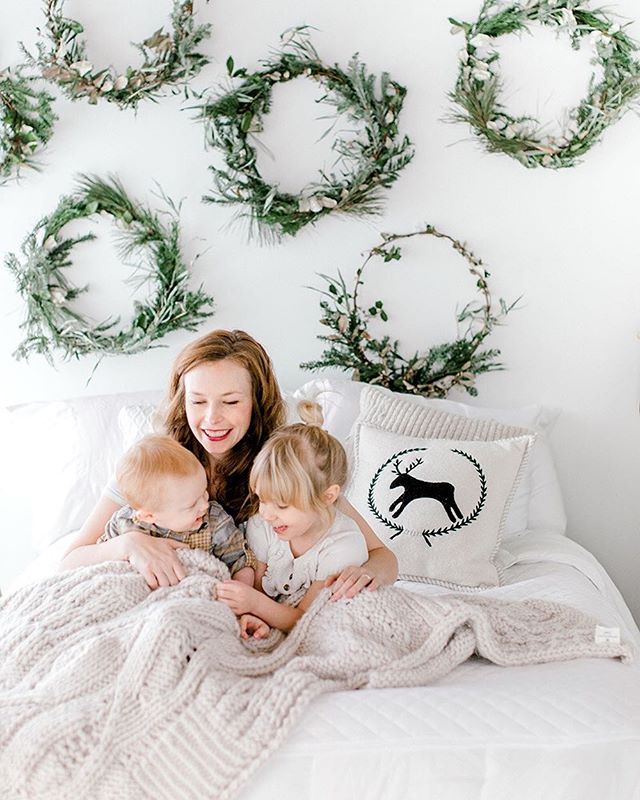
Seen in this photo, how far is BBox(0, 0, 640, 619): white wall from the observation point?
2.75 meters

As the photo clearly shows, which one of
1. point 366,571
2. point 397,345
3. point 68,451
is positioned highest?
point 397,345

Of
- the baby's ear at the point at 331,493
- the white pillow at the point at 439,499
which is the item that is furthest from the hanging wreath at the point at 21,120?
the baby's ear at the point at 331,493

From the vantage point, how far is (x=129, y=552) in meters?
1.88

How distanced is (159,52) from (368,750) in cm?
199

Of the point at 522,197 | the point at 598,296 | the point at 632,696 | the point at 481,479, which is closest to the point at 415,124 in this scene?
the point at 522,197

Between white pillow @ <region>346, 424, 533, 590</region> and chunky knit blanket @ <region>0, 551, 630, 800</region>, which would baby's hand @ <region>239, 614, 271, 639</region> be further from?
white pillow @ <region>346, 424, 533, 590</region>

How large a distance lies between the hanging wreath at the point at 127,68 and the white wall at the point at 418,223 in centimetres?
7

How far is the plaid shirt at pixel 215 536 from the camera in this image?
6.43 feet

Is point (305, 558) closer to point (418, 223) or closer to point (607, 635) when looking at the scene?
point (607, 635)

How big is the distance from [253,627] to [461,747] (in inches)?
19.3

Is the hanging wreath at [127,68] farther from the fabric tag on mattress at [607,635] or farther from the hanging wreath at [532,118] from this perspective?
the fabric tag on mattress at [607,635]

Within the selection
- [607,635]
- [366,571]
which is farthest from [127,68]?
[607,635]

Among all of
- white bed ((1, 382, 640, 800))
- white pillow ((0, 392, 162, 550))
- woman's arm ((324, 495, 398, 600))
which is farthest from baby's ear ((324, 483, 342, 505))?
white pillow ((0, 392, 162, 550))

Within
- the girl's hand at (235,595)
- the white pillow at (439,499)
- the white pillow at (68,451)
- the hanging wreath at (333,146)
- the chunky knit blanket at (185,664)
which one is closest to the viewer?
the chunky knit blanket at (185,664)
